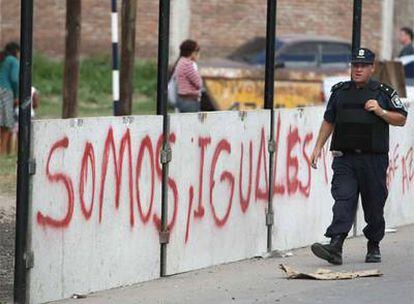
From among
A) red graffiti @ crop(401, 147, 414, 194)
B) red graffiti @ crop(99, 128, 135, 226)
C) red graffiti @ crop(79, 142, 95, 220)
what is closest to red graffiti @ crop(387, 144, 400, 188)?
red graffiti @ crop(401, 147, 414, 194)

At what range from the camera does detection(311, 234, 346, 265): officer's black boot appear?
36.7 ft

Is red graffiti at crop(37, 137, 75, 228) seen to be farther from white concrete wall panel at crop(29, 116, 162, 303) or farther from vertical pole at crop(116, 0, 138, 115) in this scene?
vertical pole at crop(116, 0, 138, 115)

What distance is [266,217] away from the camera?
12.1 meters

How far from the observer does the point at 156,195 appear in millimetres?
10562

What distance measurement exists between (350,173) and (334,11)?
2204 centimetres

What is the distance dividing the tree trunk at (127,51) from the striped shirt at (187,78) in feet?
2.86

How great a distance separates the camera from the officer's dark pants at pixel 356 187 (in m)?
11.2

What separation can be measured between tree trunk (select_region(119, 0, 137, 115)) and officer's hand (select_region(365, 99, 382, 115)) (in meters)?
5.95

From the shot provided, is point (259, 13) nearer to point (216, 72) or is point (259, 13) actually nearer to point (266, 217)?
point (216, 72)

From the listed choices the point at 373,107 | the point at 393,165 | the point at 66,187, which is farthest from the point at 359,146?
the point at 393,165

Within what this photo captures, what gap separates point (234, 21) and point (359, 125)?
854 inches

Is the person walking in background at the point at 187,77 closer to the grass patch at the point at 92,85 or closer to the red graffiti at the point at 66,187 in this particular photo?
the grass patch at the point at 92,85

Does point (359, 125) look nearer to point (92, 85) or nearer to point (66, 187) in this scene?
point (66, 187)

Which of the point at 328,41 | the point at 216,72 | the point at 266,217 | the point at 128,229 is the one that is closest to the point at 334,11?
the point at 328,41
